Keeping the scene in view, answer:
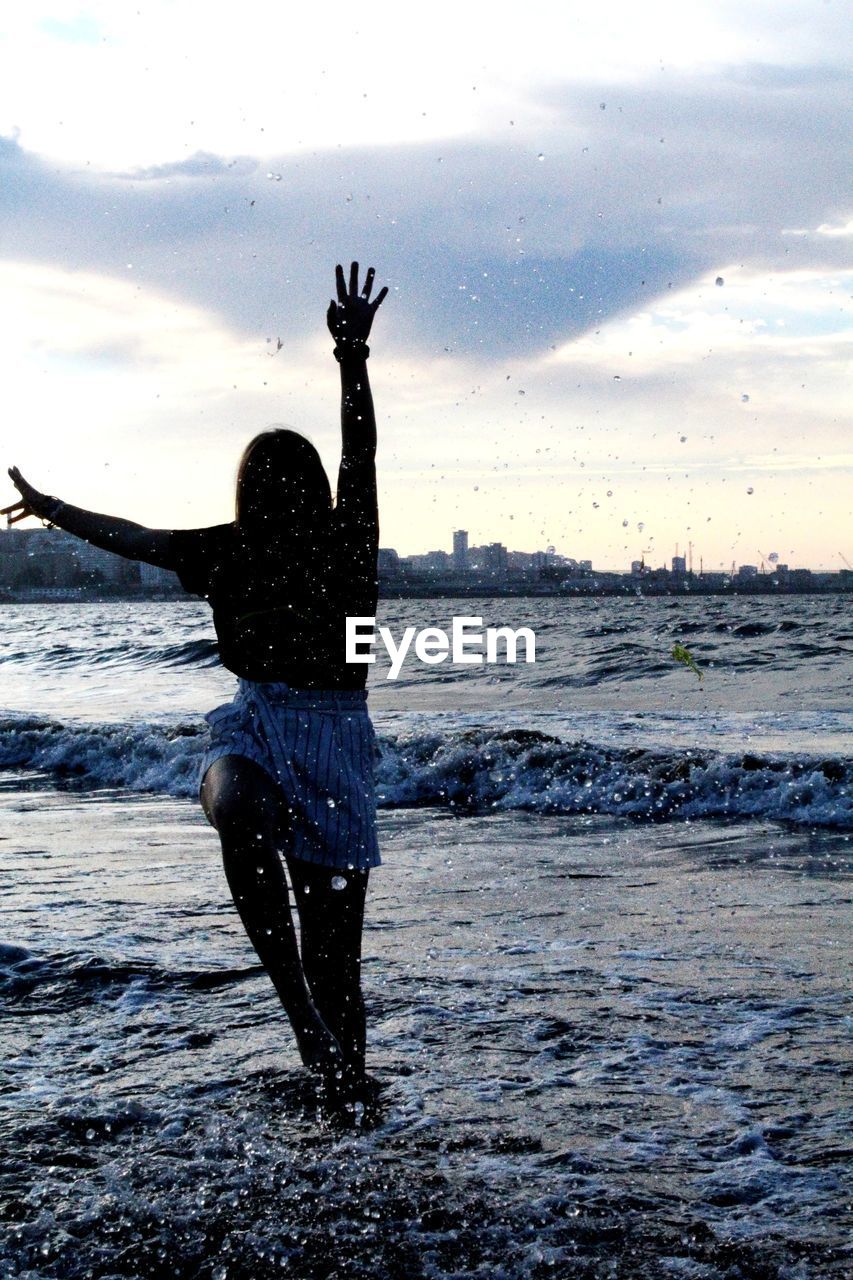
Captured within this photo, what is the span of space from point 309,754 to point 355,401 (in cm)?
92

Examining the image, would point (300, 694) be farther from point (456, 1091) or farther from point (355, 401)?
point (456, 1091)

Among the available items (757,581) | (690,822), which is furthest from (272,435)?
(757,581)

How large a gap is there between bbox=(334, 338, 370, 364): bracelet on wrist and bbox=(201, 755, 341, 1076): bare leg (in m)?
1.09

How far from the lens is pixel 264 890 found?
Answer: 2900 mm

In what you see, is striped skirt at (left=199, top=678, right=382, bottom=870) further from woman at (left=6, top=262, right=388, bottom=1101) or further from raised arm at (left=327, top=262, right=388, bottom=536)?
raised arm at (left=327, top=262, right=388, bottom=536)

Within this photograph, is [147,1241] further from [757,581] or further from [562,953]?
[757,581]

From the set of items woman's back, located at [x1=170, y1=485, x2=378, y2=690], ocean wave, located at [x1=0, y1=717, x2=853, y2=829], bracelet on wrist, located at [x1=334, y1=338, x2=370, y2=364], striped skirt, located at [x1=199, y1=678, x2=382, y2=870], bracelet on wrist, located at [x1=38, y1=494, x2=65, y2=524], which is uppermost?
bracelet on wrist, located at [x1=334, y1=338, x2=370, y2=364]

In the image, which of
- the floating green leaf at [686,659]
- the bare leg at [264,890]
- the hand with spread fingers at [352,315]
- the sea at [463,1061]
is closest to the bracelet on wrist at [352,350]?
the hand with spread fingers at [352,315]

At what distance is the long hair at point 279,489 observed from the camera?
3078mm

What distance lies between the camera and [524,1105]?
3.26 metres

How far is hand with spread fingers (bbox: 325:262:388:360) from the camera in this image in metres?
3.21

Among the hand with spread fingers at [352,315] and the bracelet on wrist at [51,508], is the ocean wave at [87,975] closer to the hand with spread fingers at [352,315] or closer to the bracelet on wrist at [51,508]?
the bracelet on wrist at [51,508]

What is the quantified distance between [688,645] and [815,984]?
1107 inches

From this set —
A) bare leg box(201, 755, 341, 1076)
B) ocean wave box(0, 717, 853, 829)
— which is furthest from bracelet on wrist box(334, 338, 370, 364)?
ocean wave box(0, 717, 853, 829)
